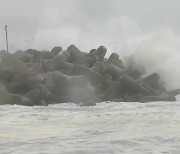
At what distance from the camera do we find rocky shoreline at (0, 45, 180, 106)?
15311 millimetres

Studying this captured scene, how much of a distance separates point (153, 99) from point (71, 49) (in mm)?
6226

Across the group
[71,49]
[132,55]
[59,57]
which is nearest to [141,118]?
[59,57]

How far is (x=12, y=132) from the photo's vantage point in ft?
29.5

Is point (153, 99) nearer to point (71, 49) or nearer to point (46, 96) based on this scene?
point (46, 96)

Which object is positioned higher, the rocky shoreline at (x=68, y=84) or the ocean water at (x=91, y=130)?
the rocky shoreline at (x=68, y=84)

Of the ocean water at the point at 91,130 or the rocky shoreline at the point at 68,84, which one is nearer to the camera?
the ocean water at the point at 91,130

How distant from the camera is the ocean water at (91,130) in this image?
23.5 ft

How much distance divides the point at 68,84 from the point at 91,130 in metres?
7.16

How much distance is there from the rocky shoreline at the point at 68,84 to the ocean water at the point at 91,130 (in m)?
1.71

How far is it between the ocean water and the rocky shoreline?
1707 millimetres

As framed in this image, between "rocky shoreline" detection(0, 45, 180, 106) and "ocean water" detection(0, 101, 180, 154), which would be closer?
"ocean water" detection(0, 101, 180, 154)

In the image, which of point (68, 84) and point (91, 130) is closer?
point (91, 130)

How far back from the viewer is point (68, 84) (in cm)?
1612

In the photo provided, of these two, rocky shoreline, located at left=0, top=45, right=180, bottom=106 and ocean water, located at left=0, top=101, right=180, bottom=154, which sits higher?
rocky shoreline, located at left=0, top=45, right=180, bottom=106
